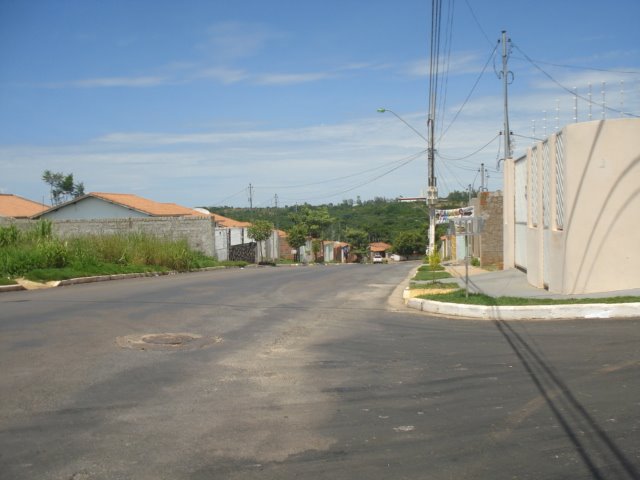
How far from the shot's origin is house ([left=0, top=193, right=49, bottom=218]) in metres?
53.9

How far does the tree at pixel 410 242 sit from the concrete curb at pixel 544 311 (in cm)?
8229

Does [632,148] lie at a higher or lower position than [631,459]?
higher

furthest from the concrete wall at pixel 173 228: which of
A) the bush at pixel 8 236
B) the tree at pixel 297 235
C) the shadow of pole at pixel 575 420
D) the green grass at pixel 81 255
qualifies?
the shadow of pole at pixel 575 420

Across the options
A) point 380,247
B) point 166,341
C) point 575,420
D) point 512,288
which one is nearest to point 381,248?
point 380,247

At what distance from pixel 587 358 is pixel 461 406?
9.42 feet

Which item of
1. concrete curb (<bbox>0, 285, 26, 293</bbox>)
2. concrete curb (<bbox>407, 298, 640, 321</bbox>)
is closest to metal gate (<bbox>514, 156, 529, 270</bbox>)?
concrete curb (<bbox>407, 298, 640, 321</bbox>)

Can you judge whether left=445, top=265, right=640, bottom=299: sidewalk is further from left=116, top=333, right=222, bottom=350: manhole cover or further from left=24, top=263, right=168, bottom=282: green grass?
left=24, top=263, right=168, bottom=282: green grass

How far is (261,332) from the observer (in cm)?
1164

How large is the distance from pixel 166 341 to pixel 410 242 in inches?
3424

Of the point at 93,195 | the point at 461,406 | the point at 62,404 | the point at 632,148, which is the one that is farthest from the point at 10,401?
the point at 93,195

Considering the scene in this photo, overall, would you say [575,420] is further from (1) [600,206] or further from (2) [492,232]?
(2) [492,232]

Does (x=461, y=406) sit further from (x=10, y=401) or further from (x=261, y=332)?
(x=261, y=332)

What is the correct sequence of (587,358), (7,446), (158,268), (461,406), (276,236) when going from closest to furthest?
(7,446), (461,406), (587,358), (158,268), (276,236)

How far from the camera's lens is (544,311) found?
13.0 metres
